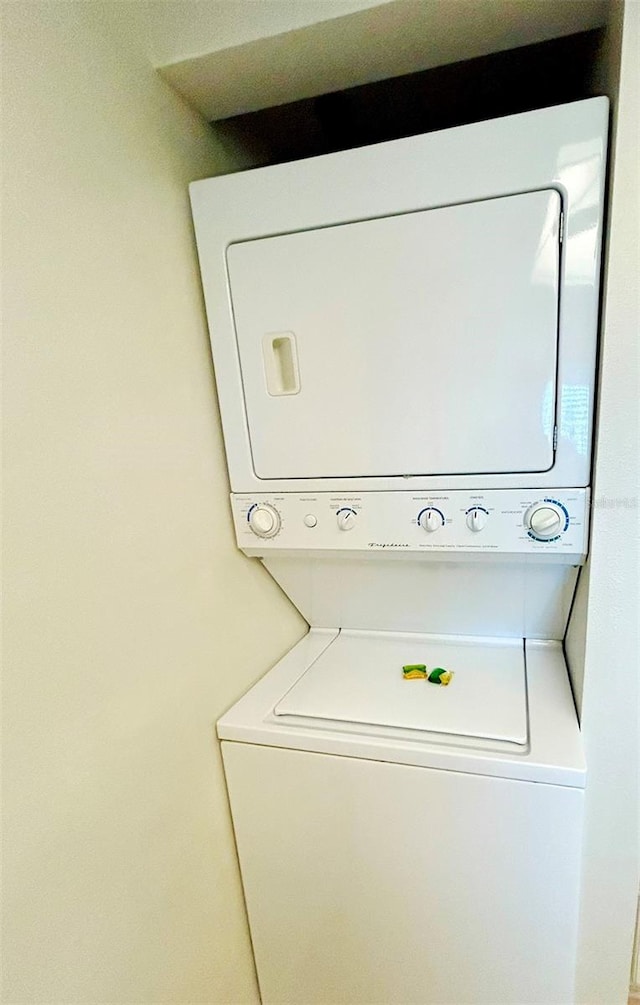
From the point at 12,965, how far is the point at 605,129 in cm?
159

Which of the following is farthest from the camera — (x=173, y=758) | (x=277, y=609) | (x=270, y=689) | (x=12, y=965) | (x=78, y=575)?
(x=277, y=609)

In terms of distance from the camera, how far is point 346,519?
125cm

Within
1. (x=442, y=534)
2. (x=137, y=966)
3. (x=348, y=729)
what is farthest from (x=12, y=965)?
(x=442, y=534)

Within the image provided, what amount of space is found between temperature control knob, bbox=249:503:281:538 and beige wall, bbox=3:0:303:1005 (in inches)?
3.3

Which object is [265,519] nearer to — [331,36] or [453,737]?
[453,737]

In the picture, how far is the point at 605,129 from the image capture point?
3.04 ft

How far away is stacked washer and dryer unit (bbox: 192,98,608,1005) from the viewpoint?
3.36 ft

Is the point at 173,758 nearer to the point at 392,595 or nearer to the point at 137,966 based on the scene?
the point at 137,966

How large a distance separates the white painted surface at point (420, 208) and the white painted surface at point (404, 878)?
0.64 metres

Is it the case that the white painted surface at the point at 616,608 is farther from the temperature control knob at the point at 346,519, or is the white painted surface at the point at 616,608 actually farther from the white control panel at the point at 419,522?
the temperature control knob at the point at 346,519

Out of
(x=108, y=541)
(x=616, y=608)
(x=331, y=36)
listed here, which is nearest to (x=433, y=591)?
(x=616, y=608)

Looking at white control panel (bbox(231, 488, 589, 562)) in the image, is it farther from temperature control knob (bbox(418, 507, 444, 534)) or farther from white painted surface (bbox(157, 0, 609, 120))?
white painted surface (bbox(157, 0, 609, 120))

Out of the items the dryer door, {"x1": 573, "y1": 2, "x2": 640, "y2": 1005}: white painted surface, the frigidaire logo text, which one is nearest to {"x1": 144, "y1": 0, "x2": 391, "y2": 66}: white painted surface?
the dryer door

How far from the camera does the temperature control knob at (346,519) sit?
1246 millimetres
